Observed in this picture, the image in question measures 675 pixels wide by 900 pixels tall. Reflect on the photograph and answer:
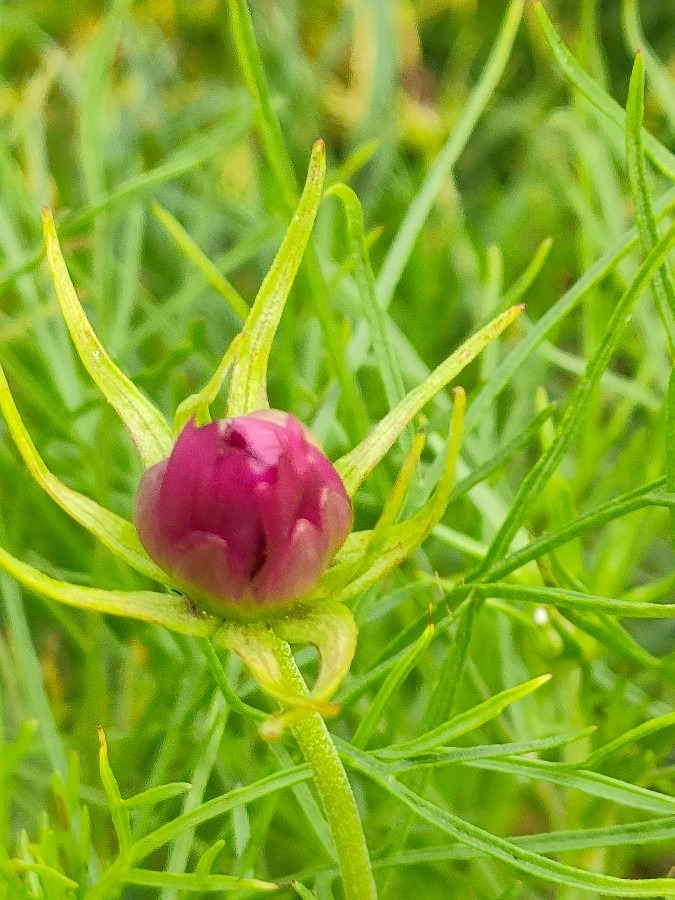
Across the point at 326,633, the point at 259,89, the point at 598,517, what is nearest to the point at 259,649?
the point at 326,633

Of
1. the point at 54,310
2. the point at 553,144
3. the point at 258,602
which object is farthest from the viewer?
the point at 553,144

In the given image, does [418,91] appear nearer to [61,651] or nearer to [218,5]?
[218,5]

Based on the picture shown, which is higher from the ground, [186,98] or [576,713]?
[186,98]

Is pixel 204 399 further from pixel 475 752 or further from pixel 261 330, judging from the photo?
pixel 475 752

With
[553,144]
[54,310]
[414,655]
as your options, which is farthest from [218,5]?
[414,655]

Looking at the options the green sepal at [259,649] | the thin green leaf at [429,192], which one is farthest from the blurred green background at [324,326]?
the green sepal at [259,649]

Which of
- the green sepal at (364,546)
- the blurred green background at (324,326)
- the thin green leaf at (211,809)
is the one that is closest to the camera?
the green sepal at (364,546)

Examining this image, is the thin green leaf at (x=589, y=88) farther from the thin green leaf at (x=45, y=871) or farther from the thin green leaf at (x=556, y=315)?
the thin green leaf at (x=45, y=871)
